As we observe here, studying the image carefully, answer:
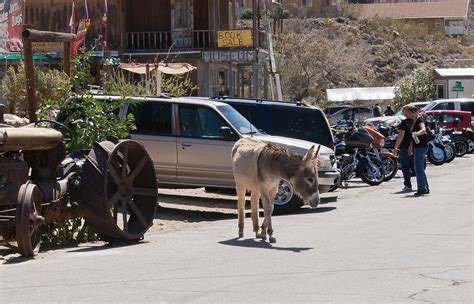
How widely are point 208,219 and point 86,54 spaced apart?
5020 mm

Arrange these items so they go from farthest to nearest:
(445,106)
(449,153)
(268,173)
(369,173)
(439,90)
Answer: (439,90)
(445,106)
(449,153)
(369,173)
(268,173)

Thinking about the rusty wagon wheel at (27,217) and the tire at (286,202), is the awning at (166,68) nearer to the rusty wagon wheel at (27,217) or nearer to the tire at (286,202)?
the tire at (286,202)

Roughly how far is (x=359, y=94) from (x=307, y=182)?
43953 mm

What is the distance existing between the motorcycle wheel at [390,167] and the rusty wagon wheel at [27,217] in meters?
14.6

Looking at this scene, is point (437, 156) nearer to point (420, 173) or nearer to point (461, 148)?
point (461, 148)

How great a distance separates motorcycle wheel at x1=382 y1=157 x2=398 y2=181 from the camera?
2409 cm

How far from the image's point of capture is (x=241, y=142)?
43.0ft

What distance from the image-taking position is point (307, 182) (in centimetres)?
1230

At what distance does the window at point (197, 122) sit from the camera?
58.3ft

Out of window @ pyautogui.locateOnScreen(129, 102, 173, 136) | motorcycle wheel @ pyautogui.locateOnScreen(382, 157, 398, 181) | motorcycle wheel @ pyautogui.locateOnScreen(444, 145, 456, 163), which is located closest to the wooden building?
motorcycle wheel @ pyautogui.locateOnScreen(444, 145, 456, 163)

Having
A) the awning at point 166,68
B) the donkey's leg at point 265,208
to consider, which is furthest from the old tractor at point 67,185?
the awning at point 166,68

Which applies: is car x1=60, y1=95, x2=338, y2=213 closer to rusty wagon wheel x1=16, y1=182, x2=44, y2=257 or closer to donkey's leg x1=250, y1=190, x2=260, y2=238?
donkey's leg x1=250, y1=190, x2=260, y2=238

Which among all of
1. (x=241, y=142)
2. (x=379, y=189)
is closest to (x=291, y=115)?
(x=379, y=189)

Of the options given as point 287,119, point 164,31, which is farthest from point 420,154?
point 164,31
